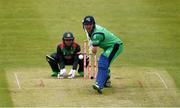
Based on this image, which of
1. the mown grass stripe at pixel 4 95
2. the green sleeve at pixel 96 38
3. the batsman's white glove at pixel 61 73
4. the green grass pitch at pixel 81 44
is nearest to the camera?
the mown grass stripe at pixel 4 95

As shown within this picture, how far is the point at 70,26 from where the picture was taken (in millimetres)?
27641

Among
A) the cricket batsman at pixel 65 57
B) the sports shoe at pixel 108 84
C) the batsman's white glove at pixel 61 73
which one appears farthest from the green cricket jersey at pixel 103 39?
the batsman's white glove at pixel 61 73

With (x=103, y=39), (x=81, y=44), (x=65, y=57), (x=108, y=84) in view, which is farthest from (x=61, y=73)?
(x=81, y=44)

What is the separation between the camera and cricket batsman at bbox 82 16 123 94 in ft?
64.6

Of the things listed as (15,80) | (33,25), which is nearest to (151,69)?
(15,80)

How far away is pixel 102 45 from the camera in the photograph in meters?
20.1

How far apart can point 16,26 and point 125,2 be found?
5.19 meters

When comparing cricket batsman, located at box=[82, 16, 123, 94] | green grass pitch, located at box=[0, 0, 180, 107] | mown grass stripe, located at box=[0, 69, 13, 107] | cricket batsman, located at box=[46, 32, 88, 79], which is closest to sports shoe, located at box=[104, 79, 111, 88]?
green grass pitch, located at box=[0, 0, 180, 107]

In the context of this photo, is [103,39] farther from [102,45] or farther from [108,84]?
[108,84]

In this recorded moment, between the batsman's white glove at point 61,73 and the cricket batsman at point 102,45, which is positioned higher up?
the cricket batsman at point 102,45

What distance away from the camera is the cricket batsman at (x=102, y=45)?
19.7 m

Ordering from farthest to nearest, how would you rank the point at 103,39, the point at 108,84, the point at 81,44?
the point at 81,44, the point at 108,84, the point at 103,39

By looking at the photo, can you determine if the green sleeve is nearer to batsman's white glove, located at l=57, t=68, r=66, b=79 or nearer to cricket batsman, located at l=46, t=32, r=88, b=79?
cricket batsman, located at l=46, t=32, r=88, b=79

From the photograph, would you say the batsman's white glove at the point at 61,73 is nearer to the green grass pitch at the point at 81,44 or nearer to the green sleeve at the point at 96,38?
the green grass pitch at the point at 81,44
